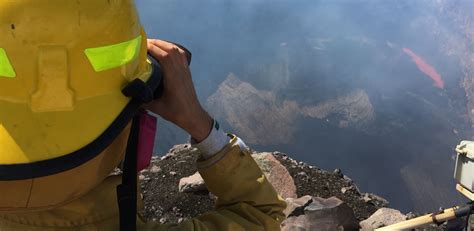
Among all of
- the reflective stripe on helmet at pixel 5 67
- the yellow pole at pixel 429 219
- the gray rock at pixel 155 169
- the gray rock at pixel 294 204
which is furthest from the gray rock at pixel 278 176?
the reflective stripe on helmet at pixel 5 67

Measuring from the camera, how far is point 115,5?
1023 millimetres

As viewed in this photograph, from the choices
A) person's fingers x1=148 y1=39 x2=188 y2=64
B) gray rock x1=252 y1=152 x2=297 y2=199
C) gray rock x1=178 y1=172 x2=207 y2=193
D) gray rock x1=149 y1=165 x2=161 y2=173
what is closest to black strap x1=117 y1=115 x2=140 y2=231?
person's fingers x1=148 y1=39 x2=188 y2=64

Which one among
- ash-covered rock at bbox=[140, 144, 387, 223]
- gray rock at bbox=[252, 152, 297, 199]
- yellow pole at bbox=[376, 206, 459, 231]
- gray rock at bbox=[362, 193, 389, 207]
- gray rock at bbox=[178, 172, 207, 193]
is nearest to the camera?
yellow pole at bbox=[376, 206, 459, 231]

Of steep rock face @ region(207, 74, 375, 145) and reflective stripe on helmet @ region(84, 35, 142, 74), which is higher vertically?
reflective stripe on helmet @ region(84, 35, 142, 74)

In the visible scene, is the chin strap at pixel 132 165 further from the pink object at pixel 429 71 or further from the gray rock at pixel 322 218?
the pink object at pixel 429 71

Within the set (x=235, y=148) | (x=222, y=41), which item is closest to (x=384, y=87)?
(x=222, y=41)

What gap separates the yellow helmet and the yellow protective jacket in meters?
0.08

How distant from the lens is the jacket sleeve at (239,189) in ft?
4.33

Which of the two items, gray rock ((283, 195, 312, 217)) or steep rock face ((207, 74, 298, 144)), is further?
steep rock face ((207, 74, 298, 144))

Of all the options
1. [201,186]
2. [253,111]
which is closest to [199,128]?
[201,186]

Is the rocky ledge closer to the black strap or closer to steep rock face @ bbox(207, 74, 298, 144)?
the black strap

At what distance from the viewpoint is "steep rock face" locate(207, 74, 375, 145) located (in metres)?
16.6

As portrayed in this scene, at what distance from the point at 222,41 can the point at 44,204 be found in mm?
17864

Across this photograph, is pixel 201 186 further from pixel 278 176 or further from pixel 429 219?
pixel 429 219
